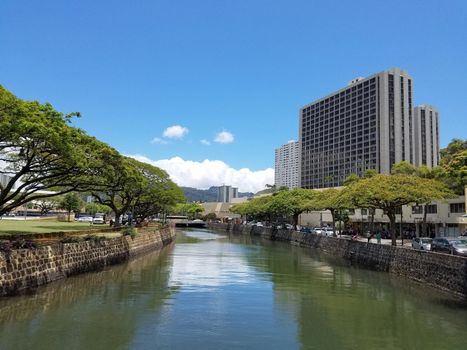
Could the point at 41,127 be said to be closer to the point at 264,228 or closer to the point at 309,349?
the point at 309,349

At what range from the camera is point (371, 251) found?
127 feet

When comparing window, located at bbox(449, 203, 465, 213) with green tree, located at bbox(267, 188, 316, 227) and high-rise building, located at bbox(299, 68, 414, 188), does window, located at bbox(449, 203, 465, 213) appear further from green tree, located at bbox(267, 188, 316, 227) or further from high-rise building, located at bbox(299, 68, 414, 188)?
high-rise building, located at bbox(299, 68, 414, 188)

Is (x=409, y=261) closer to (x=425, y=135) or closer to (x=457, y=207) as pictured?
(x=457, y=207)

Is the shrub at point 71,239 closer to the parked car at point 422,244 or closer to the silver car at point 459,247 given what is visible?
the silver car at point 459,247

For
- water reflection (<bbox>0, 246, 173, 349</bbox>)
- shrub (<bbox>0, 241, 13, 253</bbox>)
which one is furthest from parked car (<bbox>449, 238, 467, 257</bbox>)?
shrub (<bbox>0, 241, 13, 253</bbox>)

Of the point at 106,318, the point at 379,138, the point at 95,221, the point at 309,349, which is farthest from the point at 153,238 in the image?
the point at 379,138

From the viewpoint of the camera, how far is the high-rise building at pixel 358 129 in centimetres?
13662

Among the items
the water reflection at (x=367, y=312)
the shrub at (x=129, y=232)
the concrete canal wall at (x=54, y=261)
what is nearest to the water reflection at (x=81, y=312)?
the concrete canal wall at (x=54, y=261)

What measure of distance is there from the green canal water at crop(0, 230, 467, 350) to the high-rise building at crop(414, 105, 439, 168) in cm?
12239

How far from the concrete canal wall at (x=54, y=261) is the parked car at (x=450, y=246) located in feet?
82.5

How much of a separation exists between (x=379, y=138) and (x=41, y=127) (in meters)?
134

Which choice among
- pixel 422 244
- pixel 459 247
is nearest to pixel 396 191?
pixel 459 247

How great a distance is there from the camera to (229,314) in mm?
19078

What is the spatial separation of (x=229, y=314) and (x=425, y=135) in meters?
141
